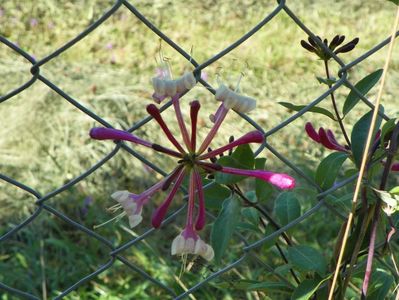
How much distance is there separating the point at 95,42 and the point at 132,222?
8.06 ft

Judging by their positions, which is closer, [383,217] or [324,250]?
[383,217]

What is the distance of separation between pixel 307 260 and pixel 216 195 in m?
0.14

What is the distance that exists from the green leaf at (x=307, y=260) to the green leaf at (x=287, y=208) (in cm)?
5

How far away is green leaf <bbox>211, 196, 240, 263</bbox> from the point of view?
0.81m

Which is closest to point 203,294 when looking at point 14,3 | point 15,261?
point 15,261

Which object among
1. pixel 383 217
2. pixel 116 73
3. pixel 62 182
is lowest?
pixel 383 217

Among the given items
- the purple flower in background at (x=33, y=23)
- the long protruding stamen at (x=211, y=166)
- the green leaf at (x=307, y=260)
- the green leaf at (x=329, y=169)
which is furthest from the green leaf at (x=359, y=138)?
the purple flower in background at (x=33, y=23)

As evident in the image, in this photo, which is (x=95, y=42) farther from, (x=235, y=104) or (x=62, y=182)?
(x=235, y=104)

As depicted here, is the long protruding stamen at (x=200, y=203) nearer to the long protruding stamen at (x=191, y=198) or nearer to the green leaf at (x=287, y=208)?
the long protruding stamen at (x=191, y=198)

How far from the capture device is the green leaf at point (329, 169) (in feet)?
3.03

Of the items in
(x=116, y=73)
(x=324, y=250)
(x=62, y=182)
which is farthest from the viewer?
(x=116, y=73)

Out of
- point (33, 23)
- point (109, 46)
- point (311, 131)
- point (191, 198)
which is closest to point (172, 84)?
point (191, 198)

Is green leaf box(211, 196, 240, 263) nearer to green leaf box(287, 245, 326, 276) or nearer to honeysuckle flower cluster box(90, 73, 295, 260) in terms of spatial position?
honeysuckle flower cluster box(90, 73, 295, 260)

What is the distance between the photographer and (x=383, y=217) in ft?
3.11
